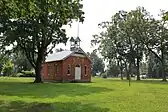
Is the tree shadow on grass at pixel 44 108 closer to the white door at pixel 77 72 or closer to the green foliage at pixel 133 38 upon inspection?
the white door at pixel 77 72

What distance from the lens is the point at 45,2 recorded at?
1739 cm

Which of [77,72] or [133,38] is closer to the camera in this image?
[77,72]

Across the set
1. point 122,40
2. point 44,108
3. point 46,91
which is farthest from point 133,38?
point 44,108

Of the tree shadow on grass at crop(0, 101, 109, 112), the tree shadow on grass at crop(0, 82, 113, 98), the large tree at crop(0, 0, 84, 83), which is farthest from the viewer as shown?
the large tree at crop(0, 0, 84, 83)

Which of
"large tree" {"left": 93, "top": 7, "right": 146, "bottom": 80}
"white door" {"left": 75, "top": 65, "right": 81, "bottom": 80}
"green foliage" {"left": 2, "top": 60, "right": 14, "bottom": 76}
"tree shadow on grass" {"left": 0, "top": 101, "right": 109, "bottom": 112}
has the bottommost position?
"tree shadow on grass" {"left": 0, "top": 101, "right": 109, "bottom": 112}

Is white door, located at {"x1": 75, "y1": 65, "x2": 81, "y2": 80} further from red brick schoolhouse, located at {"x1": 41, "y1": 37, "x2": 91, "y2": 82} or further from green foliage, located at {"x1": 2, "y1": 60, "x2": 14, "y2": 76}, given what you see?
green foliage, located at {"x1": 2, "y1": 60, "x2": 14, "y2": 76}

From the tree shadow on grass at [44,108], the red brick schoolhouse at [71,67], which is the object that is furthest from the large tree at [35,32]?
the tree shadow on grass at [44,108]

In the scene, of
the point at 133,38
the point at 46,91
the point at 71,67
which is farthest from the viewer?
the point at 133,38

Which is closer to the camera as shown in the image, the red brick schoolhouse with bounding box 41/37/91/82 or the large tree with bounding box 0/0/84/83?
the large tree with bounding box 0/0/84/83

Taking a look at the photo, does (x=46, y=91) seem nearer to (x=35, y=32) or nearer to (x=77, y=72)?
(x=35, y=32)

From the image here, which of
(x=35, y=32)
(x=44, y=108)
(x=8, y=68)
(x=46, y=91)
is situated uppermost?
(x=35, y=32)

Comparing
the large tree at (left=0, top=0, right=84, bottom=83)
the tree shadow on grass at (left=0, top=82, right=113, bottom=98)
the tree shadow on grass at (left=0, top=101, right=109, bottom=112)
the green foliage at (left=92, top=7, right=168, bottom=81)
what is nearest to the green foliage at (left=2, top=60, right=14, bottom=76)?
the green foliage at (left=92, top=7, right=168, bottom=81)

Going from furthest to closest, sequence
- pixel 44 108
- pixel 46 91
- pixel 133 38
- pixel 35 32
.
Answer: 1. pixel 133 38
2. pixel 35 32
3. pixel 46 91
4. pixel 44 108

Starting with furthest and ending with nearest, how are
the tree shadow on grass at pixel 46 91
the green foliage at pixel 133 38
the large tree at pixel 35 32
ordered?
the green foliage at pixel 133 38, the large tree at pixel 35 32, the tree shadow on grass at pixel 46 91
